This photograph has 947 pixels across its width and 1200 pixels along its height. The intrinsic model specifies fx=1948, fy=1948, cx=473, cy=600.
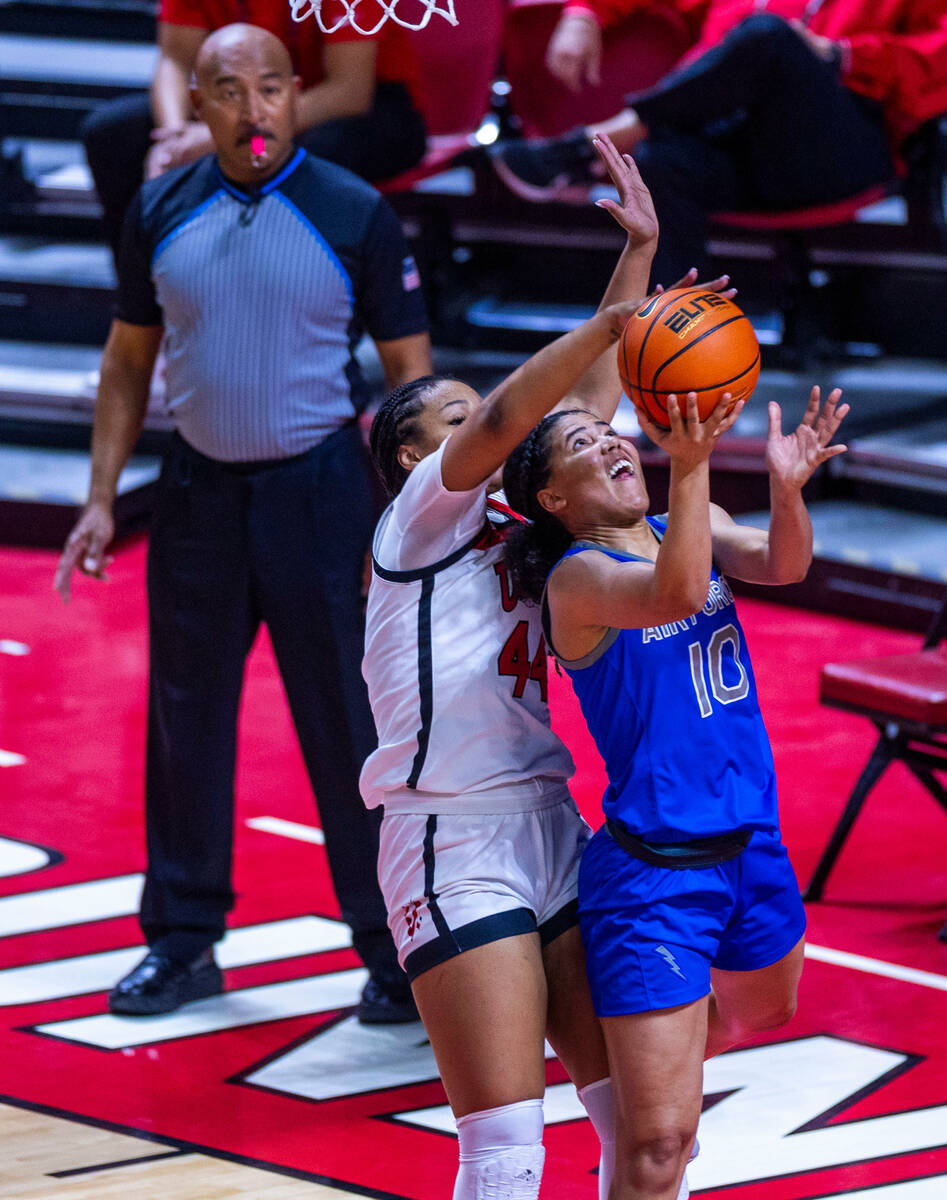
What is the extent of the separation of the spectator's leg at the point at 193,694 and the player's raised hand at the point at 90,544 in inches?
4.5

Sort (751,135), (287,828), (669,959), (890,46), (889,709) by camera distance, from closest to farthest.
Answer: (669,959) → (889,709) → (287,828) → (890,46) → (751,135)

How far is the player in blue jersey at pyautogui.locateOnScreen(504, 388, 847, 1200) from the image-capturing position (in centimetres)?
270

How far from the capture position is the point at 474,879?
113 inches

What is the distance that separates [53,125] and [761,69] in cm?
414

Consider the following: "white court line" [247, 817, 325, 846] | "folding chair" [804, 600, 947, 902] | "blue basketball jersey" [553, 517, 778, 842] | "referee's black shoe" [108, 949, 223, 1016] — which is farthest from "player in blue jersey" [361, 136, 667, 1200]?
"white court line" [247, 817, 325, 846]

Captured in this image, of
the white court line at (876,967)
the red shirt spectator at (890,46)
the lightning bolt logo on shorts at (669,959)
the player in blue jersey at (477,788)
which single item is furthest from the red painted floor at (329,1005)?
the red shirt spectator at (890,46)

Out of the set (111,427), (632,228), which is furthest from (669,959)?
(111,427)

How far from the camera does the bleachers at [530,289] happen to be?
24.2ft

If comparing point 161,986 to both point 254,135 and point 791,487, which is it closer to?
point 254,135

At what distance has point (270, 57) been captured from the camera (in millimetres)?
4113

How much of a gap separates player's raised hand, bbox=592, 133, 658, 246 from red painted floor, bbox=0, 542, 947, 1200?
1690 mm

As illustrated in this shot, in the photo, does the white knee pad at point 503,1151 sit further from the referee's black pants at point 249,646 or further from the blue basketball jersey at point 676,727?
the referee's black pants at point 249,646

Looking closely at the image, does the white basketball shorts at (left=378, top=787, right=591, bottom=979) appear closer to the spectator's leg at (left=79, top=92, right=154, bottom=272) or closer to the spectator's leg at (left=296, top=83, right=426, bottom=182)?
the spectator's leg at (left=296, top=83, right=426, bottom=182)

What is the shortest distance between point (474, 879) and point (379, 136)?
15.2 feet
